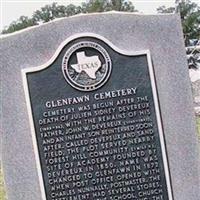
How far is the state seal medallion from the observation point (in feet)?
16.0

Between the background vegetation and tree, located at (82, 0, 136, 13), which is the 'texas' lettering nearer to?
the background vegetation

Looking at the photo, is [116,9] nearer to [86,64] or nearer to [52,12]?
[52,12]

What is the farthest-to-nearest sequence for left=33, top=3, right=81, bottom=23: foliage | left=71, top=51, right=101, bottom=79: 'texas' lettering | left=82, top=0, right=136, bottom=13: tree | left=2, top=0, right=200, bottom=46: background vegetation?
left=33, top=3, right=81, bottom=23: foliage → left=82, top=0, right=136, bottom=13: tree → left=2, top=0, right=200, bottom=46: background vegetation → left=71, top=51, right=101, bottom=79: 'texas' lettering

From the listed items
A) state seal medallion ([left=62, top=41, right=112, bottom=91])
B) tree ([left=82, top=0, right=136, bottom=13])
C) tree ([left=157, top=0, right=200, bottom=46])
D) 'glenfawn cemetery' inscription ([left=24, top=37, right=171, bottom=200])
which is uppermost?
tree ([left=82, top=0, right=136, bottom=13])

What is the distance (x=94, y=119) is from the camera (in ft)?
16.2

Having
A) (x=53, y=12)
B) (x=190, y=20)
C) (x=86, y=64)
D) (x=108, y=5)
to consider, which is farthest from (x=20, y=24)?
(x=86, y=64)

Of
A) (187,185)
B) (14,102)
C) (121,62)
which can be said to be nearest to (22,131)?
(14,102)

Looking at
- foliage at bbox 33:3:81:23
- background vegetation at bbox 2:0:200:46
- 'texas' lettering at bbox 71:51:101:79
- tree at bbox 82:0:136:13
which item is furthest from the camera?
foliage at bbox 33:3:81:23

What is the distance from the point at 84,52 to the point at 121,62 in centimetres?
32

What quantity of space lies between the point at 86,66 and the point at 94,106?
341 millimetres

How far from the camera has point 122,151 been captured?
4.96 m

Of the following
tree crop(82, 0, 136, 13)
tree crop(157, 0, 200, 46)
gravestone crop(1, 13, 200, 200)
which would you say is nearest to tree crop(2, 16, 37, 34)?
tree crop(82, 0, 136, 13)

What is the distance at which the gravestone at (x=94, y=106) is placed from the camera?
491cm

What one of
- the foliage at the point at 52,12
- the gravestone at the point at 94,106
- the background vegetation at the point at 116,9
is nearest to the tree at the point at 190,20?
the background vegetation at the point at 116,9
